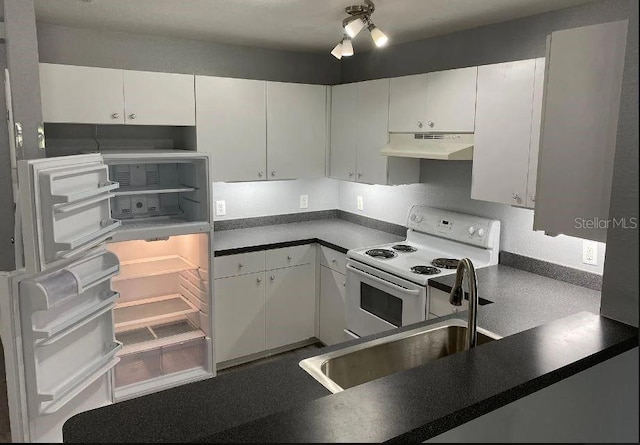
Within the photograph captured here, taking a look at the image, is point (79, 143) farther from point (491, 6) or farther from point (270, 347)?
point (491, 6)

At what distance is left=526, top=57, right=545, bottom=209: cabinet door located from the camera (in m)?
2.48

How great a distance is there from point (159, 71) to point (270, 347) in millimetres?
2230

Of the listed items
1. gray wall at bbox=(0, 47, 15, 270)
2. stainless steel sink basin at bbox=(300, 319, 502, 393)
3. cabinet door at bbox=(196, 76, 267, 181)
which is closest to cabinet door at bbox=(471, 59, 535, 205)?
stainless steel sink basin at bbox=(300, 319, 502, 393)

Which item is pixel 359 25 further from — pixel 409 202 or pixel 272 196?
pixel 272 196

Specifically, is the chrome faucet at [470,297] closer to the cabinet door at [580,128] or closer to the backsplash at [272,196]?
the cabinet door at [580,128]

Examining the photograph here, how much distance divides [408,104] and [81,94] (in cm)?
209

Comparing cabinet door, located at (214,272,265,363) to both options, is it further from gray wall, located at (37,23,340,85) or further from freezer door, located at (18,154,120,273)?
gray wall, located at (37,23,340,85)

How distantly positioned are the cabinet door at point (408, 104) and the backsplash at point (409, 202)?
0.42 meters

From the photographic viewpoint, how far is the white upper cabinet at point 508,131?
2.55m

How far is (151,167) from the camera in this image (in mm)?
3510

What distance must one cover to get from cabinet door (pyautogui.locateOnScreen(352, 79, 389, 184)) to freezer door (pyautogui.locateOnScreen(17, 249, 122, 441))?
75.2 inches

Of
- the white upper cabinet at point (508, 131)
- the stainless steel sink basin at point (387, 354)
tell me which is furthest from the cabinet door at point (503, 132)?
the stainless steel sink basin at point (387, 354)

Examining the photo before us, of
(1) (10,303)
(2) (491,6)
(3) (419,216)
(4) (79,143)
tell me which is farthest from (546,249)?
(4) (79,143)

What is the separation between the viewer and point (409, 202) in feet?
12.9
